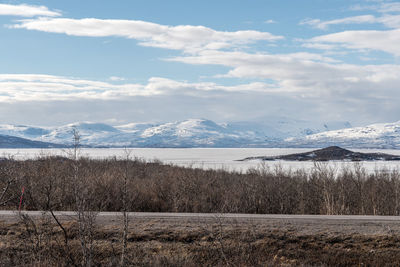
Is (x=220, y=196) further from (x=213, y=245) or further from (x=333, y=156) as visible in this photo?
(x=333, y=156)

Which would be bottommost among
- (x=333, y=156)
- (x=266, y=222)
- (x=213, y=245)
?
(x=213, y=245)

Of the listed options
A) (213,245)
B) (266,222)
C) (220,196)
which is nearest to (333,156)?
(220,196)

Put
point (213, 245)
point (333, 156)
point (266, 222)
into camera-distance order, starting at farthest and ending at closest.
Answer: point (333, 156), point (266, 222), point (213, 245)

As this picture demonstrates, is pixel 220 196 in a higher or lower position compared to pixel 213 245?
higher

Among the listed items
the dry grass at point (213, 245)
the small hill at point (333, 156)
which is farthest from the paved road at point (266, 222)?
the small hill at point (333, 156)

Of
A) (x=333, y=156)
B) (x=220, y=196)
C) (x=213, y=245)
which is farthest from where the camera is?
(x=333, y=156)

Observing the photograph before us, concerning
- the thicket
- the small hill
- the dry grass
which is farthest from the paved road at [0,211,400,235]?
the small hill

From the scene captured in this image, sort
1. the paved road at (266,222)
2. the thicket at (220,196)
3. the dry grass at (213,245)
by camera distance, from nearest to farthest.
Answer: the dry grass at (213,245) < the paved road at (266,222) < the thicket at (220,196)

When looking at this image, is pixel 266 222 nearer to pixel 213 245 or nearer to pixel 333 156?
pixel 213 245

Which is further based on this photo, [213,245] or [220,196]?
[220,196]

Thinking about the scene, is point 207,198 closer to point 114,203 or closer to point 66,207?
point 114,203

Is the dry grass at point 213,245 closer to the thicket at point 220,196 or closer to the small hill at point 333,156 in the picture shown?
the thicket at point 220,196

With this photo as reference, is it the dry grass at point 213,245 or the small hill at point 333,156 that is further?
the small hill at point 333,156

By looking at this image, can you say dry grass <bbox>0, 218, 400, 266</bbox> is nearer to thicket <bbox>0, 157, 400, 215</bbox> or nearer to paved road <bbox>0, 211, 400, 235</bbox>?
paved road <bbox>0, 211, 400, 235</bbox>
